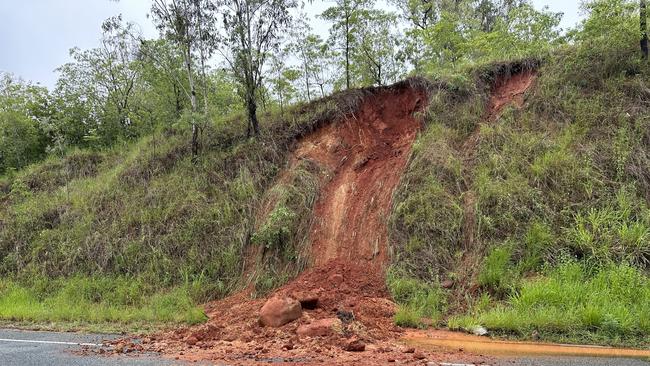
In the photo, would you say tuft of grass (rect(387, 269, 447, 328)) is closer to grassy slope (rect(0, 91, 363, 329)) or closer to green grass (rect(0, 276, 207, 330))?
grassy slope (rect(0, 91, 363, 329))

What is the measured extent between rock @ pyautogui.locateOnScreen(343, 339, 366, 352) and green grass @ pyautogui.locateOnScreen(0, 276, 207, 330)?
13.0ft

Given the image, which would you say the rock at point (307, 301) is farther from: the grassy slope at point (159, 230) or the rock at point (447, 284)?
the rock at point (447, 284)

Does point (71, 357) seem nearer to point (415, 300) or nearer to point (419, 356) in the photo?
point (419, 356)

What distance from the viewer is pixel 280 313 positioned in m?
8.09

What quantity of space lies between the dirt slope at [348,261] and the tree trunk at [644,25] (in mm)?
2720

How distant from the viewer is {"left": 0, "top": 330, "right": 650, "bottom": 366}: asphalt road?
5.90m

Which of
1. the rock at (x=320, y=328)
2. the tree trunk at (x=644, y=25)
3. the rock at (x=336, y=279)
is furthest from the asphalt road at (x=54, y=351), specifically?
the tree trunk at (x=644, y=25)

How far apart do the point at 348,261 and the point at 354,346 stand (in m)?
4.21

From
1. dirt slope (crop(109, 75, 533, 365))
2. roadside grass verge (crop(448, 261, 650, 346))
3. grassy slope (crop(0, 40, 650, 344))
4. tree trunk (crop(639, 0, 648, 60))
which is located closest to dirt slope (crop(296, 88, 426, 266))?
dirt slope (crop(109, 75, 533, 365))

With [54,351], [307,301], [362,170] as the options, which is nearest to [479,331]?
[307,301]

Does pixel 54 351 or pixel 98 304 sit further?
pixel 98 304

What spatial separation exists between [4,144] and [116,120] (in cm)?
537

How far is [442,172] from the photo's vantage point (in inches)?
445

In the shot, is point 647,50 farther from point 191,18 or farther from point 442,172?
point 191,18
